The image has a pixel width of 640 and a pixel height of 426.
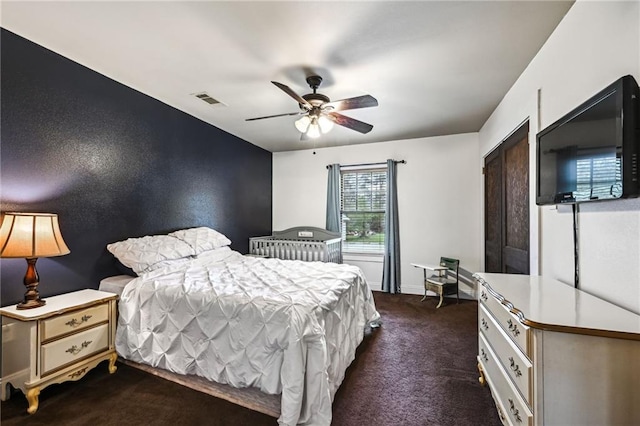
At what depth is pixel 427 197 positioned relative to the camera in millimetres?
4648

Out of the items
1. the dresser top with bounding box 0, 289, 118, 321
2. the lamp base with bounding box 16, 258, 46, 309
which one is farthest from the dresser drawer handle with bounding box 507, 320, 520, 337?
the lamp base with bounding box 16, 258, 46, 309

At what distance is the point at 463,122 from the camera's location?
3922 mm

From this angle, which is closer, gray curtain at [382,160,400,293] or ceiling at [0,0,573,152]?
ceiling at [0,0,573,152]

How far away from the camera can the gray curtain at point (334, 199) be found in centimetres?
510

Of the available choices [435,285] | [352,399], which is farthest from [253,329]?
[435,285]

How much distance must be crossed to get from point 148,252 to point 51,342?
0.91 meters

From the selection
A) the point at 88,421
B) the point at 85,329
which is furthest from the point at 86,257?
the point at 88,421

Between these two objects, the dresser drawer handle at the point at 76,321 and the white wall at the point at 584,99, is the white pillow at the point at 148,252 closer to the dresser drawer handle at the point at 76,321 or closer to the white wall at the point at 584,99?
the dresser drawer handle at the point at 76,321

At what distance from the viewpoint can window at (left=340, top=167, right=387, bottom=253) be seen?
4996mm

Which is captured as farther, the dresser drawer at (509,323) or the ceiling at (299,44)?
the ceiling at (299,44)

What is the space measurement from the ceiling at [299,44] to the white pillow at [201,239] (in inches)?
59.3

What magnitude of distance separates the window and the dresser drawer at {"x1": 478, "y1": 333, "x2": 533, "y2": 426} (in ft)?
10.1

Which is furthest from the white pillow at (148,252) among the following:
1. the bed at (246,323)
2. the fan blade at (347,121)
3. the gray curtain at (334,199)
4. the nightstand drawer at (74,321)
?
the gray curtain at (334,199)

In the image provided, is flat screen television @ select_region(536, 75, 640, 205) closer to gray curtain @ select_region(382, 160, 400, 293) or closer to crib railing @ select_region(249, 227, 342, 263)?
gray curtain @ select_region(382, 160, 400, 293)
